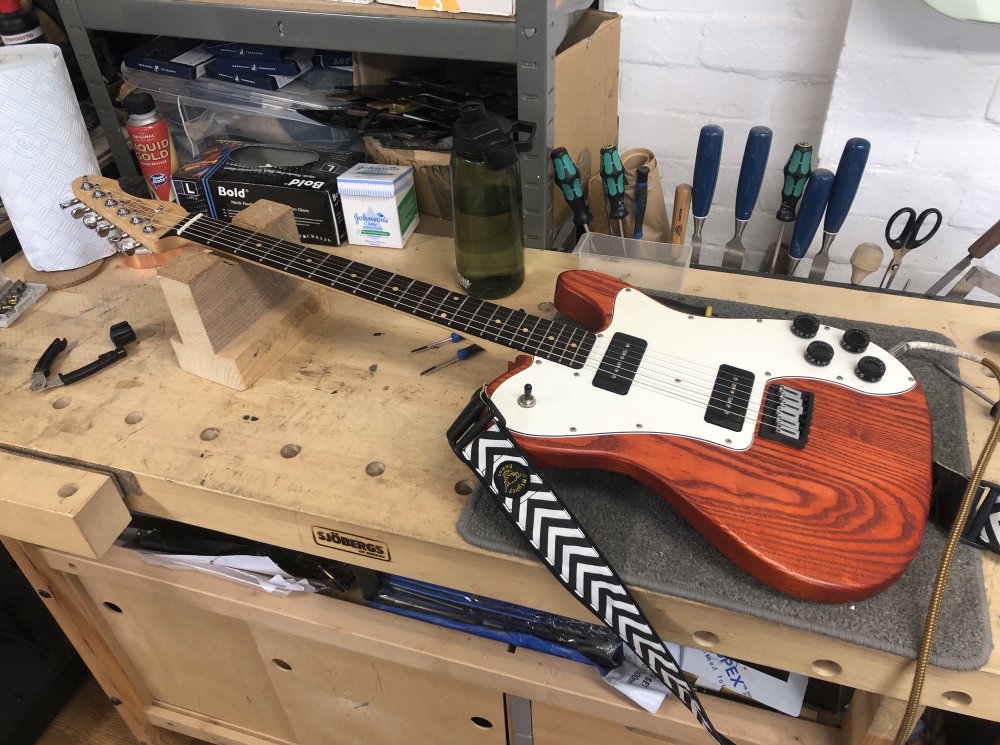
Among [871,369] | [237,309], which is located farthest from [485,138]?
[871,369]

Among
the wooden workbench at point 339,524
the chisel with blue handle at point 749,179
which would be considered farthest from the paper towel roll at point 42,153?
the chisel with blue handle at point 749,179

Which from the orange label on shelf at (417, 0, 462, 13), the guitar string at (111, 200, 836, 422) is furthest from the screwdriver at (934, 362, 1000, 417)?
the orange label on shelf at (417, 0, 462, 13)

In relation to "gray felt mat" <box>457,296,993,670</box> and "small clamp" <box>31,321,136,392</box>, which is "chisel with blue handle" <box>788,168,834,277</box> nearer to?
"gray felt mat" <box>457,296,993,670</box>

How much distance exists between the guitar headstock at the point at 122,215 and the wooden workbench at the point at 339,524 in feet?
0.38

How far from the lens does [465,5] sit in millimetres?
713

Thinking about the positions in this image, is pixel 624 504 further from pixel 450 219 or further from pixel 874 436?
pixel 450 219

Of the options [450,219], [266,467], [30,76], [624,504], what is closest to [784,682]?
[624,504]

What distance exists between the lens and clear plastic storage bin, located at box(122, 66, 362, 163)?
0.93 metres

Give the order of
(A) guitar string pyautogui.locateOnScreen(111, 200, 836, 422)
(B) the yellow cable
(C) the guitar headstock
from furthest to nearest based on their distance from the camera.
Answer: (C) the guitar headstock → (A) guitar string pyautogui.locateOnScreen(111, 200, 836, 422) → (B) the yellow cable

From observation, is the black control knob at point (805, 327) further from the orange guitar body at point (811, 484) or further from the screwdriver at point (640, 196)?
the screwdriver at point (640, 196)

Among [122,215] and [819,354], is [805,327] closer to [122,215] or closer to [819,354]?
[819,354]

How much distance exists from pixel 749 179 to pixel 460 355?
39 cm

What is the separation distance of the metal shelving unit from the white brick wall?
0.29 m

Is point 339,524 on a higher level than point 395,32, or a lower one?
lower
